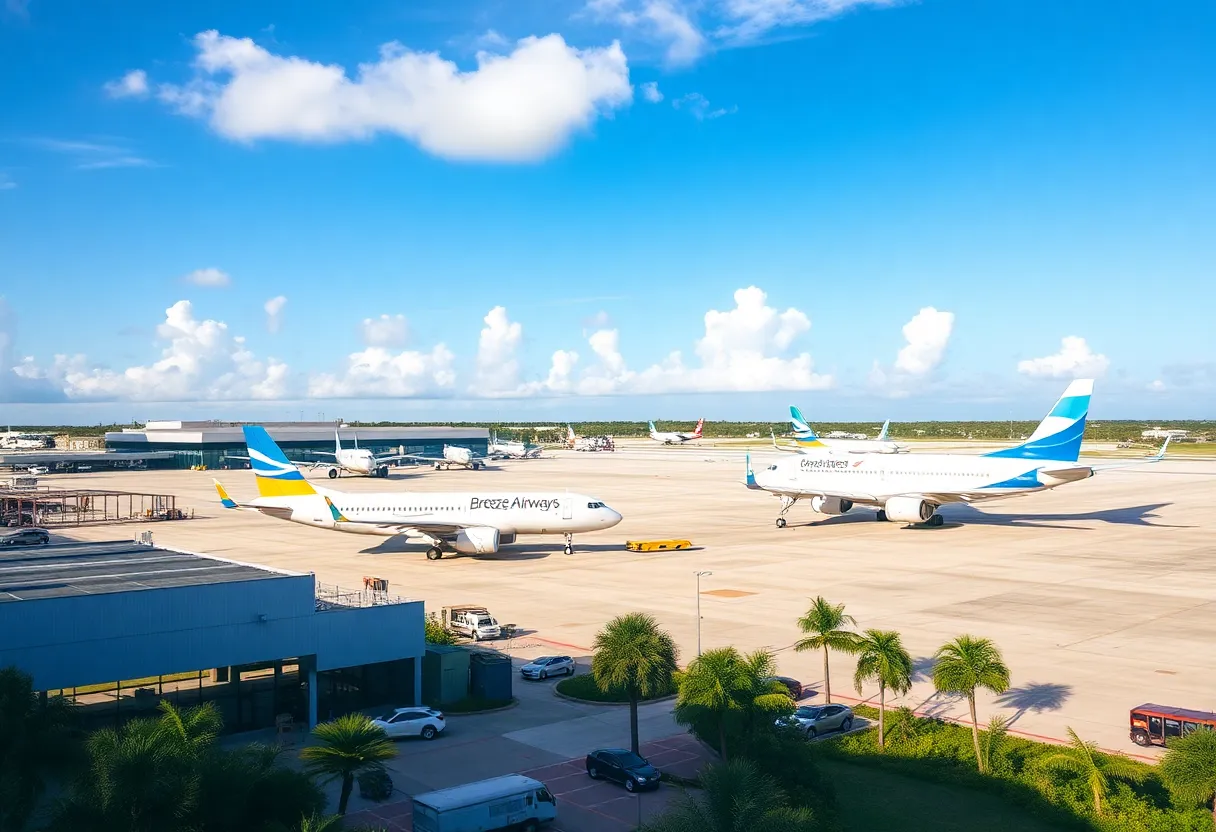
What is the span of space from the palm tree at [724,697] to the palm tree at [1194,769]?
10085 mm

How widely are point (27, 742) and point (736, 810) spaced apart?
45.7 feet

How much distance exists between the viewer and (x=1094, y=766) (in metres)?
26.3

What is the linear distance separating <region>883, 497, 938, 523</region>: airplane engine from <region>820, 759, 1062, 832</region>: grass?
5436 centimetres

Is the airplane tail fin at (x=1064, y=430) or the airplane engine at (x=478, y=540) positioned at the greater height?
the airplane tail fin at (x=1064, y=430)

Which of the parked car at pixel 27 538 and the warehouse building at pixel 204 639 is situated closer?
the warehouse building at pixel 204 639

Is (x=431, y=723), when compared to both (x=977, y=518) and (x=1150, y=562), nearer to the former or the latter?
(x=1150, y=562)

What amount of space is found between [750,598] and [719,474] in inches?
4017

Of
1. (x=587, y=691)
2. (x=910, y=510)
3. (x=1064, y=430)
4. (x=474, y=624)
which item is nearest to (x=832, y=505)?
(x=910, y=510)

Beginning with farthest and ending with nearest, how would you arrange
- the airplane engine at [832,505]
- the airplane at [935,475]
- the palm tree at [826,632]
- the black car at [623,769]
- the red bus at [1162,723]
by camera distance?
1. the airplane engine at [832,505]
2. the airplane at [935,475]
3. the palm tree at [826,632]
4. the red bus at [1162,723]
5. the black car at [623,769]

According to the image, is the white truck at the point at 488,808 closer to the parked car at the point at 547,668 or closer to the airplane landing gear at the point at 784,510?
the parked car at the point at 547,668

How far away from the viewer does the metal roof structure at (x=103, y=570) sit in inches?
1244

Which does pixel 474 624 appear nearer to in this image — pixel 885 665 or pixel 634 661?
pixel 634 661

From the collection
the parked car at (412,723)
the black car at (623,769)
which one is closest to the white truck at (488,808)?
the black car at (623,769)

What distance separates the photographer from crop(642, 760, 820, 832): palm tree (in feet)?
53.2
